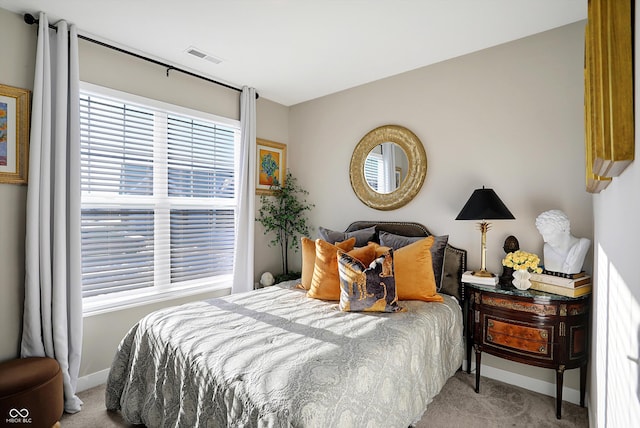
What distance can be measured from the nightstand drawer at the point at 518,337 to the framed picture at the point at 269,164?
104 inches

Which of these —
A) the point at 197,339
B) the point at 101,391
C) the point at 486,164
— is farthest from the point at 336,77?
the point at 101,391

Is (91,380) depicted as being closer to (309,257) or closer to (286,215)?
(309,257)

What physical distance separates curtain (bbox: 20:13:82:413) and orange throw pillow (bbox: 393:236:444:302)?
7.69ft

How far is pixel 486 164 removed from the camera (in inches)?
114

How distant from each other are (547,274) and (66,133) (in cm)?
348

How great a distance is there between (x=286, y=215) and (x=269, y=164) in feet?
2.10

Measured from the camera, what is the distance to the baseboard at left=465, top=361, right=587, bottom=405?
249cm

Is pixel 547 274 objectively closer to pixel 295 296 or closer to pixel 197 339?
pixel 295 296

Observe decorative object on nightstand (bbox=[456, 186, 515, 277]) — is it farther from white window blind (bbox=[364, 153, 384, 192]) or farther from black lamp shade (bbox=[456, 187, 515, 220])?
white window blind (bbox=[364, 153, 384, 192])

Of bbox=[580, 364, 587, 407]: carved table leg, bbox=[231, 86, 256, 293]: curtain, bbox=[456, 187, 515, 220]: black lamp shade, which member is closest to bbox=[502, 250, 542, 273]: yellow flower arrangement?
bbox=[456, 187, 515, 220]: black lamp shade

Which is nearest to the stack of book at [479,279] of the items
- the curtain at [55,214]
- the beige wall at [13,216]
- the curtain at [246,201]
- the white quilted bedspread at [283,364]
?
the white quilted bedspread at [283,364]

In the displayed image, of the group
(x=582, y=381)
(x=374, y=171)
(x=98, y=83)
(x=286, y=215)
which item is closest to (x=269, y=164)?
(x=286, y=215)

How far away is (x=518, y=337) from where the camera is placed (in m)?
2.36

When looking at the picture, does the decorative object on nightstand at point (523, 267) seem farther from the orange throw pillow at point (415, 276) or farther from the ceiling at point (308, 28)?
the ceiling at point (308, 28)
